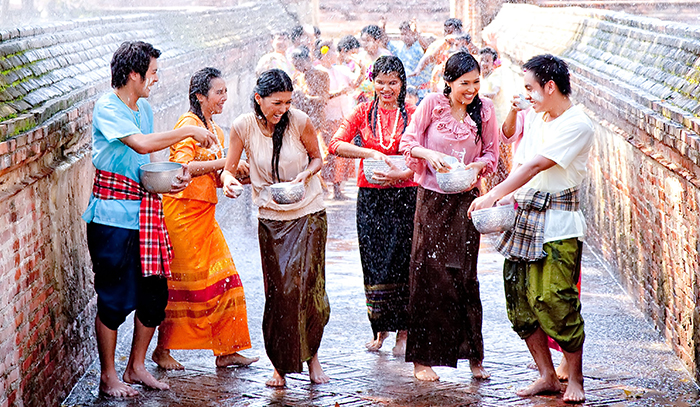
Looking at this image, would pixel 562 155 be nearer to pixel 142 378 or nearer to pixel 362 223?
pixel 362 223

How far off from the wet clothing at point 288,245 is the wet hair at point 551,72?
131cm

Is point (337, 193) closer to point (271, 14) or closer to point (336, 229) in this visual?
point (336, 229)

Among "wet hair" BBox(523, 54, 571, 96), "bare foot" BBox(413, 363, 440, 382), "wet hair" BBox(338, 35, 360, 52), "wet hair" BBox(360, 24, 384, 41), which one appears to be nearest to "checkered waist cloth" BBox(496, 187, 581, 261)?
"wet hair" BBox(523, 54, 571, 96)

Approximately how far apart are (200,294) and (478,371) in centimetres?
167

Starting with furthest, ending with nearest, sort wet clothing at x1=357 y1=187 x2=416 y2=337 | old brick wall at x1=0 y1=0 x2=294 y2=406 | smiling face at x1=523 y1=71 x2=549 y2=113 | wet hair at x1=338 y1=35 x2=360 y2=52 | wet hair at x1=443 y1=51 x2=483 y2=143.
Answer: wet hair at x1=338 y1=35 x2=360 y2=52
wet clothing at x1=357 y1=187 x2=416 y2=337
wet hair at x1=443 y1=51 x2=483 y2=143
smiling face at x1=523 y1=71 x2=549 y2=113
old brick wall at x1=0 y1=0 x2=294 y2=406

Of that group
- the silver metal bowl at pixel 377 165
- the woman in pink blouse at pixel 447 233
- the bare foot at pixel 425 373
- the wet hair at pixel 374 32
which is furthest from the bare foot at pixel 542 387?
the wet hair at pixel 374 32

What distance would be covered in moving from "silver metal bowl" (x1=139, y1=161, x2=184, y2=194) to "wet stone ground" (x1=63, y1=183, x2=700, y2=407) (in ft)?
3.78

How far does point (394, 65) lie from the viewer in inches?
229

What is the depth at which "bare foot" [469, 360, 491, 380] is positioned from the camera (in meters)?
5.55

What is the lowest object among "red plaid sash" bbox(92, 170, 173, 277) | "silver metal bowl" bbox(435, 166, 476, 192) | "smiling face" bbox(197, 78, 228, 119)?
"red plaid sash" bbox(92, 170, 173, 277)

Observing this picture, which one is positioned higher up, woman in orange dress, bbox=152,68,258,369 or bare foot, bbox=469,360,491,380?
woman in orange dress, bbox=152,68,258,369

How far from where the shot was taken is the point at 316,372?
5562 millimetres

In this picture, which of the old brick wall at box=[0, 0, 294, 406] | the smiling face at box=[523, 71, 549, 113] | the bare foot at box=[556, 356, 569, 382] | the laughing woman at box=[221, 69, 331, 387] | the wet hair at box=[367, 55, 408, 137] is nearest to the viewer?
the old brick wall at box=[0, 0, 294, 406]

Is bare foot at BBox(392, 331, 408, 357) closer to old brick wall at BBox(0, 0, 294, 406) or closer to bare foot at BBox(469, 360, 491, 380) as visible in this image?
bare foot at BBox(469, 360, 491, 380)
